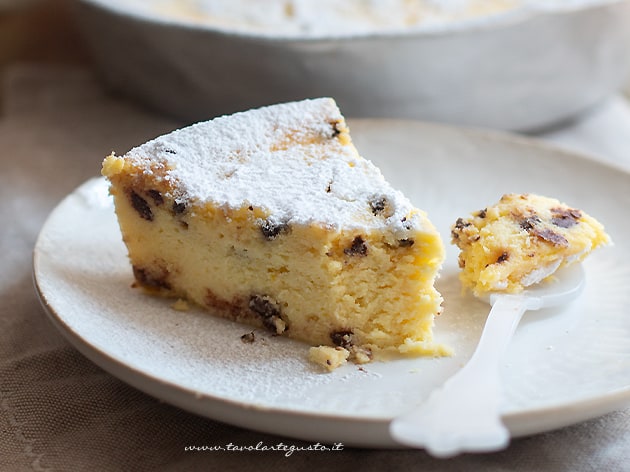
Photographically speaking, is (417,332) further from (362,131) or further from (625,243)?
(362,131)

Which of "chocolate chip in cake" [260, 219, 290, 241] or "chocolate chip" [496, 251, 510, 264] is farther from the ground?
"chocolate chip in cake" [260, 219, 290, 241]

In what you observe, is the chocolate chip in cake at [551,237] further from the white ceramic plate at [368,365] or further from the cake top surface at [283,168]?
the cake top surface at [283,168]

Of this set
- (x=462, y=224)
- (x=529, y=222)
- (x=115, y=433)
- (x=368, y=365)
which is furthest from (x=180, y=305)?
(x=529, y=222)

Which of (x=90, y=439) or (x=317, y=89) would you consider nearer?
(x=90, y=439)

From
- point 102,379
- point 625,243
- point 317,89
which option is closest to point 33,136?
point 317,89

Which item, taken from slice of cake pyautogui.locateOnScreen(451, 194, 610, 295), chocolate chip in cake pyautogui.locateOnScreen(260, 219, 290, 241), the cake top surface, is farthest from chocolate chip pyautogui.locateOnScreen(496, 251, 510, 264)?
chocolate chip in cake pyautogui.locateOnScreen(260, 219, 290, 241)

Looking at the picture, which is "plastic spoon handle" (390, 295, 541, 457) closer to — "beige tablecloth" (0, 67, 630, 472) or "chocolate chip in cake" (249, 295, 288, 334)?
"beige tablecloth" (0, 67, 630, 472)
